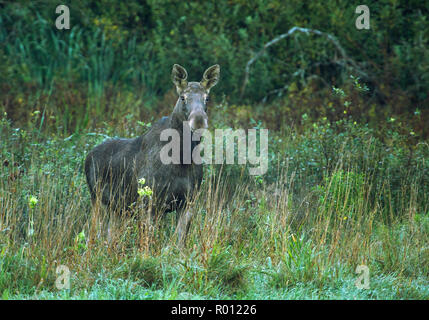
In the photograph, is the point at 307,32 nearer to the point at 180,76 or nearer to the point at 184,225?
the point at 180,76

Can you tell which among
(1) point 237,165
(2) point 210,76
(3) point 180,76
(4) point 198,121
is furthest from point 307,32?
(4) point 198,121

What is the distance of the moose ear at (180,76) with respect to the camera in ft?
22.7

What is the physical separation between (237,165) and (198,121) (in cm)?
271

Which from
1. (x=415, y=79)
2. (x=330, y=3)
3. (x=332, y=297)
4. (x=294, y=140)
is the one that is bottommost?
(x=332, y=297)

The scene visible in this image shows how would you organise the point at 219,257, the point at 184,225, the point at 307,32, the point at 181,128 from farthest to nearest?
the point at 307,32 → the point at 181,128 → the point at 184,225 → the point at 219,257

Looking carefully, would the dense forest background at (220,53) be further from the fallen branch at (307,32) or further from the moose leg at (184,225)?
the moose leg at (184,225)

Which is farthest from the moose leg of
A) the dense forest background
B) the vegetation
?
the dense forest background

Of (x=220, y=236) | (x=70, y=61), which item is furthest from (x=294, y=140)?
(x=70, y=61)

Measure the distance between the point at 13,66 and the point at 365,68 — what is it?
8013mm

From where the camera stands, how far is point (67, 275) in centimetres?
530

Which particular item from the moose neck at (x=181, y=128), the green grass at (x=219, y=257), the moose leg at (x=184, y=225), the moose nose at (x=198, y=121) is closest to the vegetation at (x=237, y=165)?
the green grass at (x=219, y=257)

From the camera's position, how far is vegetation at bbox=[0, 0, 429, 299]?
5488mm

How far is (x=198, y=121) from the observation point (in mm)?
6328

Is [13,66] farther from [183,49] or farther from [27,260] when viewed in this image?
[27,260]
